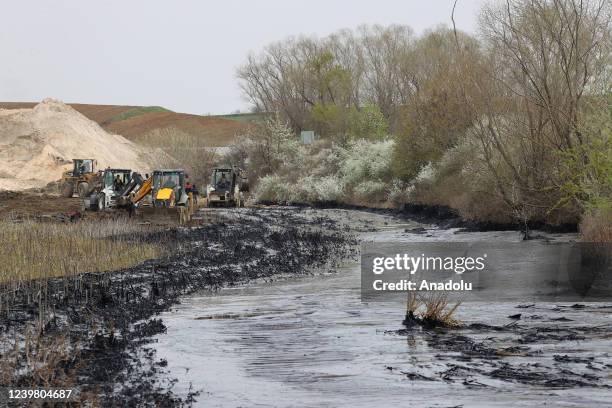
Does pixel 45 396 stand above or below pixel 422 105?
below

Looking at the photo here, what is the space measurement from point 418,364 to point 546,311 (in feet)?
19.0

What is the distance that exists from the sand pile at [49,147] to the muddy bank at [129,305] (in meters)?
49.3

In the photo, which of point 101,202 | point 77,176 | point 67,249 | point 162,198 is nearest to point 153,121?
point 77,176

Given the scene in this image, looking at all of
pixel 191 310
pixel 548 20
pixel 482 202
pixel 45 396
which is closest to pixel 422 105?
pixel 482 202

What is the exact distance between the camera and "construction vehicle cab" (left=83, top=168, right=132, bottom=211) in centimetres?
4669

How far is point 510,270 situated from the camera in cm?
2603

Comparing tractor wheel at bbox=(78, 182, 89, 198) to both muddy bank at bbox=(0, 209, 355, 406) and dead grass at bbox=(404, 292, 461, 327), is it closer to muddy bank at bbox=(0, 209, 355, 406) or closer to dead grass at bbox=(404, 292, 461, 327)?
muddy bank at bbox=(0, 209, 355, 406)

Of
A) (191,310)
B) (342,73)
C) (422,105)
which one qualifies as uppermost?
(342,73)

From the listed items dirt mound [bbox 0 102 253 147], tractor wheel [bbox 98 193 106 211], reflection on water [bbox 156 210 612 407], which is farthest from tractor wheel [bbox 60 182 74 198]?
dirt mound [bbox 0 102 253 147]

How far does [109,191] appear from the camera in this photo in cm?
4862

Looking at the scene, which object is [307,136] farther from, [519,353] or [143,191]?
[519,353]

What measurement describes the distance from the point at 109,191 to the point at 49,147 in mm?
43207

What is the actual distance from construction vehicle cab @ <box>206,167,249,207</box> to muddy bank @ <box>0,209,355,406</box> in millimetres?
20591

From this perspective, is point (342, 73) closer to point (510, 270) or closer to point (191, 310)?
point (510, 270)
